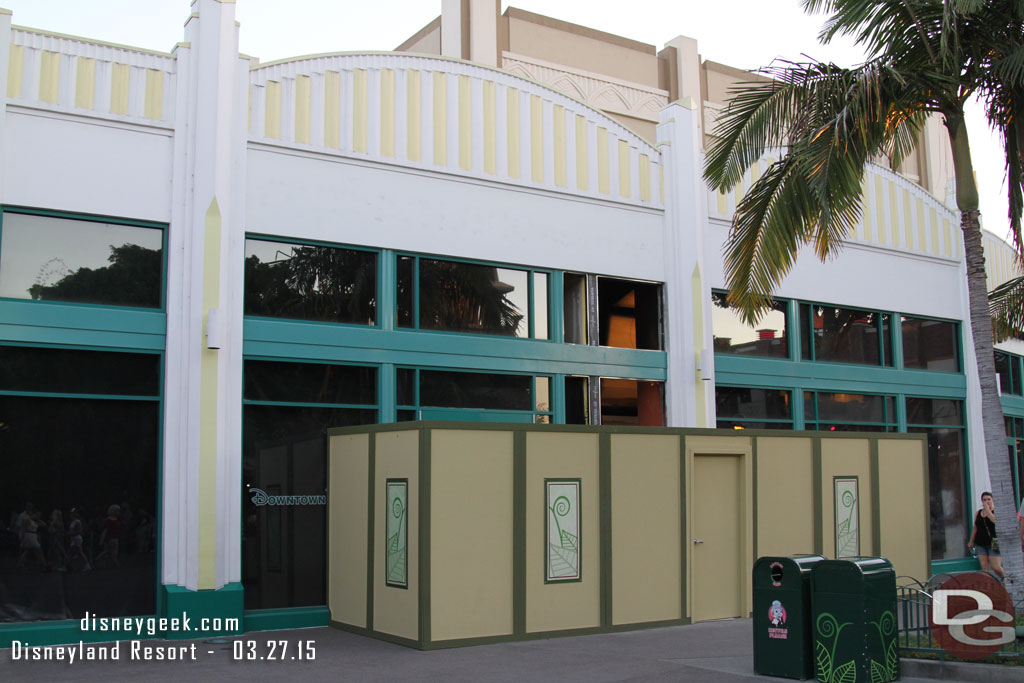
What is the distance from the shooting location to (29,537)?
12.5m

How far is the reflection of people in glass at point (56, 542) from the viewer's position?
12.6 m

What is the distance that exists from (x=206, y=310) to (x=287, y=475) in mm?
2588

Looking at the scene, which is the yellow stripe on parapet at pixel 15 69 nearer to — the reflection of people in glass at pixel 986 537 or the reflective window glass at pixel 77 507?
the reflective window glass at pixel 77 507

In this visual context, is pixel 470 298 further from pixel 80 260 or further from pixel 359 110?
pixel 80 260

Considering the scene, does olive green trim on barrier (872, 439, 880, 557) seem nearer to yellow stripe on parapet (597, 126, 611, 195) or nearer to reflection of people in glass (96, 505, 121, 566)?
yellow stripe on parapet (597, 126, 611, 195)

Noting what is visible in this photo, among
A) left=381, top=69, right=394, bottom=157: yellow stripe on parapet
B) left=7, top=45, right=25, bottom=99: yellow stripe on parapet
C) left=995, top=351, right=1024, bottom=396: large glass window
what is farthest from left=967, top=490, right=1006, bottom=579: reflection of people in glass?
left=7, top=45, right=25, bottom=99: yellow stripe on parapet

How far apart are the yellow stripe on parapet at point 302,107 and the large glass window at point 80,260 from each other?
2.56 metres

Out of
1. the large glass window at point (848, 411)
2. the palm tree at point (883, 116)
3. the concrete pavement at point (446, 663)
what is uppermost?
the palm tree at point (883, 116)

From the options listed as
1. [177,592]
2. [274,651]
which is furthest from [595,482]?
[177,592]

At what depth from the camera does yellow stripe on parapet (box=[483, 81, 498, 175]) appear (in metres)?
16.6

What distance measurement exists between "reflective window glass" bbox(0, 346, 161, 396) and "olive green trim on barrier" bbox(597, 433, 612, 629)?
237 inches

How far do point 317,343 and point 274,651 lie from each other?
4504 millimetres

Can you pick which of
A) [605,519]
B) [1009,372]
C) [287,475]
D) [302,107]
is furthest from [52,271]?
[1009,372]

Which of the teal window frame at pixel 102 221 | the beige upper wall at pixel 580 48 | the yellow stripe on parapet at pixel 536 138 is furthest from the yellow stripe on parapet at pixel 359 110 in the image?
the beige upper wall at pixel 580 48
